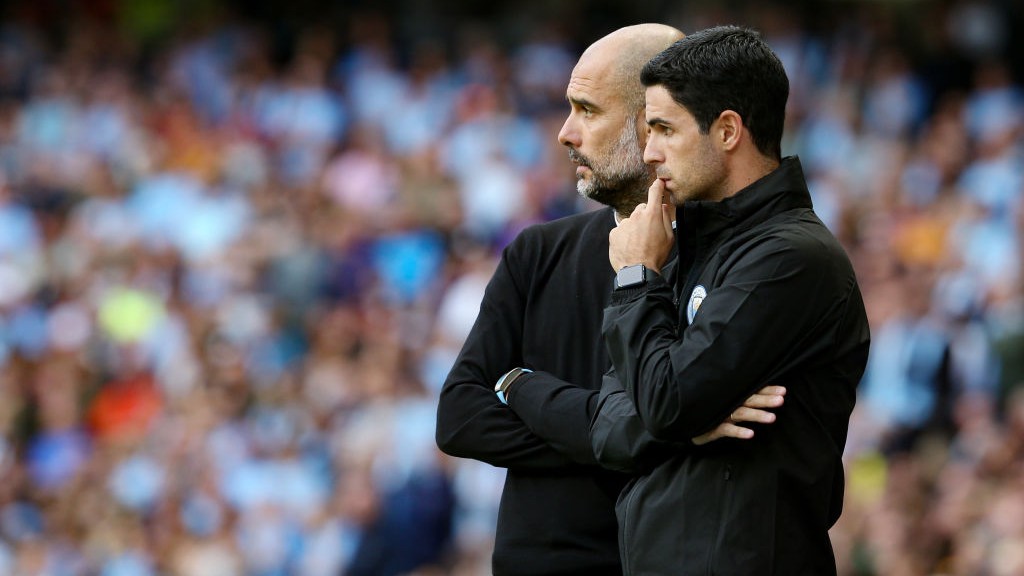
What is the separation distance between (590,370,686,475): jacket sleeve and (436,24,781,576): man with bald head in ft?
0.41

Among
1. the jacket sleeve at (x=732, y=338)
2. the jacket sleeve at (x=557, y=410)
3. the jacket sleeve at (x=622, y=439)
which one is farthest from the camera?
the jacket sleeve at (x=557, y=410)

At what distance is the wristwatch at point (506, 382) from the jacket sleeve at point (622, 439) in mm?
349

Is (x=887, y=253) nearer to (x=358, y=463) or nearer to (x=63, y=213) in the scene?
(x=358, y=463)

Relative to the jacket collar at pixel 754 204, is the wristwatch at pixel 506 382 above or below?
below

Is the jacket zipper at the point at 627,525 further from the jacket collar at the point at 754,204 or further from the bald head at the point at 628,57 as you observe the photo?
the bald head at the point at 628,57

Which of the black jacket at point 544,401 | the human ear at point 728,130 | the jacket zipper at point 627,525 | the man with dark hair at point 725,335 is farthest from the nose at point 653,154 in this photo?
the jacket zipper at point 627,525

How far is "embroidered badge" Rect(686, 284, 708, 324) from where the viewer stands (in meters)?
3.05

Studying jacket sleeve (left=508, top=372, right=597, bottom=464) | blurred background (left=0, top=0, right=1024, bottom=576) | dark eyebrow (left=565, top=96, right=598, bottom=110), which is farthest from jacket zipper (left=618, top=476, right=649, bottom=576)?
blurred background (left=0, top=0, right=1024, bottom=576)

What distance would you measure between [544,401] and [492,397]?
19cm

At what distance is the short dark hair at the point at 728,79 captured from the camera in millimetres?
3047

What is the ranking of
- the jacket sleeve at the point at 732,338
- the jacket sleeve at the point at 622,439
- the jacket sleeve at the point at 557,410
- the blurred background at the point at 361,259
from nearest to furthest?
the jacket sleeve at the point at 732,338, the jacket sleeve at the point at 622,439, the jacket sleeve at the point at 557,410, the blurred background at the point at 361,259

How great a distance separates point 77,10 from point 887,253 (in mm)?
10141

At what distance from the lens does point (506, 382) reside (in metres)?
3.55

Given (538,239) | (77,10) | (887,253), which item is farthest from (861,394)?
(77,10)
